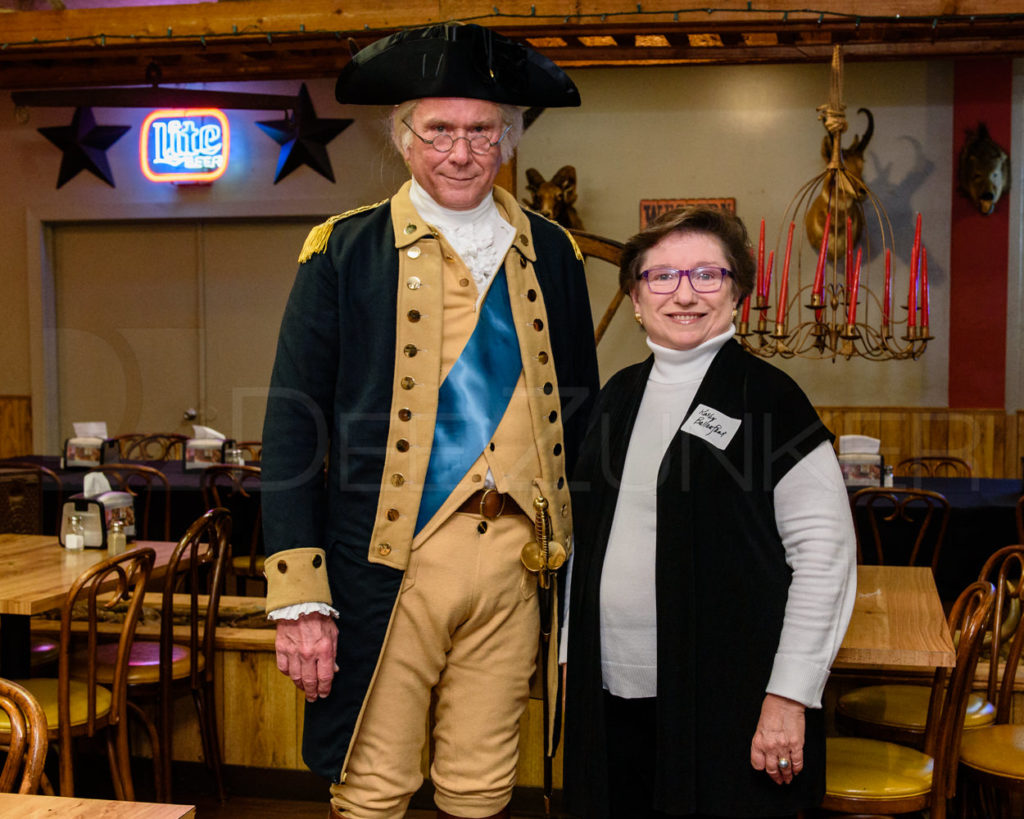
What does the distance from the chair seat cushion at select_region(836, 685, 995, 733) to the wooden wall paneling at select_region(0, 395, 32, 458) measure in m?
6.98

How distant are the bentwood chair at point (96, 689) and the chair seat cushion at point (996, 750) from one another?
202cm

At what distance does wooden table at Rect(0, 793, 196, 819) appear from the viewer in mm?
1181

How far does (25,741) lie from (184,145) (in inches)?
279

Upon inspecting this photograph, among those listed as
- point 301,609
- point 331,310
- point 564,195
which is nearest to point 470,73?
point 331,310

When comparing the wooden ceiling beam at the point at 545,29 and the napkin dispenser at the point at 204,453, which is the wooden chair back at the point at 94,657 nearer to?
the napkin dispenser at the point at 204,453

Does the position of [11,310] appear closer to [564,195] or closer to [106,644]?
[564,195]

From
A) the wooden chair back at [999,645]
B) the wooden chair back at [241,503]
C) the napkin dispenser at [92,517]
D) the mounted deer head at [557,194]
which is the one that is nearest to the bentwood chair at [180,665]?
the napkin dispenser at [92,517]

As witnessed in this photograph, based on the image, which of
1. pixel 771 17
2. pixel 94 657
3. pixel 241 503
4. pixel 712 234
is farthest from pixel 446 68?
pixel 771 17

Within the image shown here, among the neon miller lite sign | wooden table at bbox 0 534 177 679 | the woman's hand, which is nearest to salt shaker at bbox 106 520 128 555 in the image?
wooden table at bbox 0 534 177 679

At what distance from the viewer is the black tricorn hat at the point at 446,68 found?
179 cm

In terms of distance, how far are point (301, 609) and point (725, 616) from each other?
0.67 meters

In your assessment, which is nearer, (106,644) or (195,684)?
(195,684)

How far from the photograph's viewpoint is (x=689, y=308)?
1759mm

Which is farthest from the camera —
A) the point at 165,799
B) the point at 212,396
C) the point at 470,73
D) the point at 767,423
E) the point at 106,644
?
the point at 212,396
